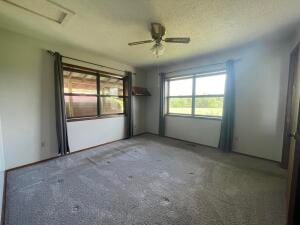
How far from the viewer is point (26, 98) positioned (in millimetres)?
2707

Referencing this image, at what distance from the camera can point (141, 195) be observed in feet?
6.26

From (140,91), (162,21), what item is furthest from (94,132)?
(162,21)

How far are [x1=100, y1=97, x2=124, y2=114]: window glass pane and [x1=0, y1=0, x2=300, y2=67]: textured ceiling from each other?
5.15 ft

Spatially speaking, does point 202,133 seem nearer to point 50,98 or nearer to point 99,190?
point 99,190

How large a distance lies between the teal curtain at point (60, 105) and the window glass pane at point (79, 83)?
0.27 metres

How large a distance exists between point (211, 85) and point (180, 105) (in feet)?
3.71

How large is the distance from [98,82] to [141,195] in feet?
10.1

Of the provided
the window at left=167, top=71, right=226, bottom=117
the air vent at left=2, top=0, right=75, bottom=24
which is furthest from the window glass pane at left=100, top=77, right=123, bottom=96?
the air vent at left=2, top=0, right=75, bottom=24

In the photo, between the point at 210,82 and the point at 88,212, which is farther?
the point at 210,82

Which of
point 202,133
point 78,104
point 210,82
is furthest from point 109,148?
point 210,82

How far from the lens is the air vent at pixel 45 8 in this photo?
173cm

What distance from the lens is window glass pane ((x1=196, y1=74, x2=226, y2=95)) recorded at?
3.72 metres

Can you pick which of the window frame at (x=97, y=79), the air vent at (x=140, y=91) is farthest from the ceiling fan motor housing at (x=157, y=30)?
the air vent at (x=140, y=91)

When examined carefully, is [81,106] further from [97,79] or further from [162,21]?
[162,21]
